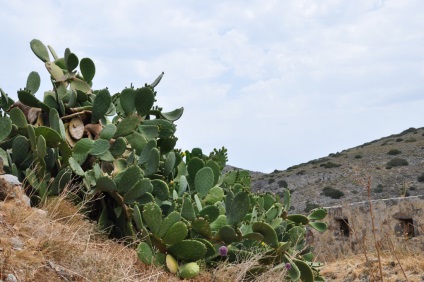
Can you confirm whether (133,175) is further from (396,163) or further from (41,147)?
(396,163)

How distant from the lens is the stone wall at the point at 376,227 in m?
9.76

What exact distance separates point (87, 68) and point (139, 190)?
141 centimetres

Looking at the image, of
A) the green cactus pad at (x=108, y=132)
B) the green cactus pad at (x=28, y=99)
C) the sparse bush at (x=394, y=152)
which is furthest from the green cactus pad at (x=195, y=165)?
the sparse bush at (x=394, y=152)

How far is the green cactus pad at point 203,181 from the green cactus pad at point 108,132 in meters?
0.80

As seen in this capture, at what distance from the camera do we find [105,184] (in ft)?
14.4

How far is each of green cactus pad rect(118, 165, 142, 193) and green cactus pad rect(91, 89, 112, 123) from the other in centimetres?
69

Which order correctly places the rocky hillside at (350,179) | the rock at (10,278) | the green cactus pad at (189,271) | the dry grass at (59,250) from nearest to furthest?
1. the rock at (10,278)
2. the dry grass at (59,250)
3. the green cactus pad at (189,271)
4. the rocky hillside at (350,179)

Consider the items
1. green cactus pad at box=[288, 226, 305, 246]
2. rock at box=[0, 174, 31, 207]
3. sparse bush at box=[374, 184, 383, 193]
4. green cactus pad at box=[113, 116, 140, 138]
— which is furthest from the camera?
sparse bush at box=[374, 184, 383, 193]

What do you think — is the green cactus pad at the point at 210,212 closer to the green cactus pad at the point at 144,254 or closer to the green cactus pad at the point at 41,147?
the green cactus pad at the point at 144,254

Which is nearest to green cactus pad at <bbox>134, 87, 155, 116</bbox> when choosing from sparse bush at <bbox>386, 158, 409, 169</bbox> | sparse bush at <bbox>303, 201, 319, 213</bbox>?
sparse bush at <bbox>303, 201, 319, 213</bbox>

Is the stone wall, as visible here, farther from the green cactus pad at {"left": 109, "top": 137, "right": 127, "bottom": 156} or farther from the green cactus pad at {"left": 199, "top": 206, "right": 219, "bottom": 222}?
the green cactus pad at {"left": 109, "top": 137, "right": 127, "bottom": 156}

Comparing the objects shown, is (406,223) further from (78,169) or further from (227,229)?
(78,169)

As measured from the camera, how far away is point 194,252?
4.24 metres

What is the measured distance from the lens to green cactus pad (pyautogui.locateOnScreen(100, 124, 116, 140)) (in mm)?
4785
